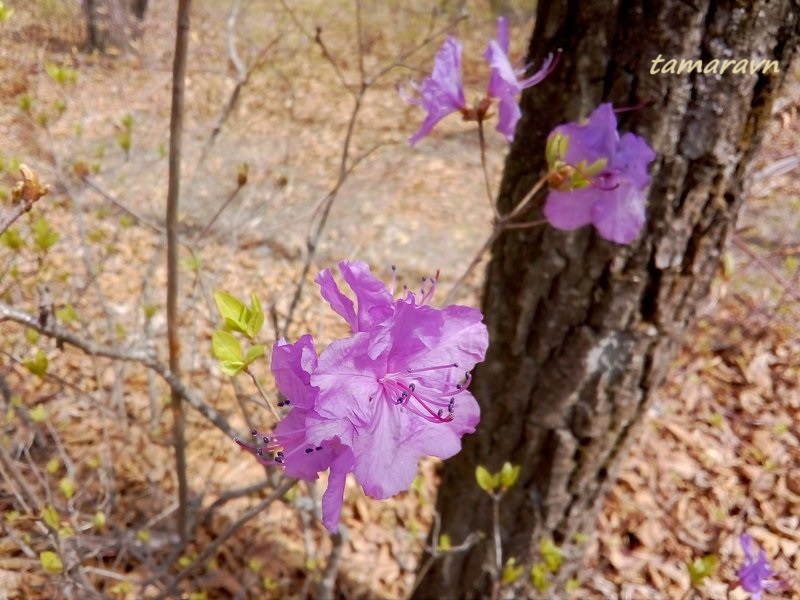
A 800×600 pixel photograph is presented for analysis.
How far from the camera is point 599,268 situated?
1.17 metres

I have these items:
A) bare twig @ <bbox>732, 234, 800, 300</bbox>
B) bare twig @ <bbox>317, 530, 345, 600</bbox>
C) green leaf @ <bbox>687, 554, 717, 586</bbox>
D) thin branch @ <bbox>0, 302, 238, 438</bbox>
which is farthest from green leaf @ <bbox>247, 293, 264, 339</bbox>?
bare twig @ <bbox>732, 234, 800, 300</bbox>

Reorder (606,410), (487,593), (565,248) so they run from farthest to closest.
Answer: (487,593) < (606,410) < (565,248)

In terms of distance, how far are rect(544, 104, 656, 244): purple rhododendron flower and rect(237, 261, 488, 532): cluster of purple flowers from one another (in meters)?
0.38

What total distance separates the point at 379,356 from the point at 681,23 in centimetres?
76

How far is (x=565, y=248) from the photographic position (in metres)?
1.18

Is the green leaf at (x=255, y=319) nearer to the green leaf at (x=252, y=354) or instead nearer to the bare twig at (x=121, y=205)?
the green leaf at (x=252, y=354)

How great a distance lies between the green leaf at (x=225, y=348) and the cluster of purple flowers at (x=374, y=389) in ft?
0.35

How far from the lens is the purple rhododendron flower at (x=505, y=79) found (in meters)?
0.99

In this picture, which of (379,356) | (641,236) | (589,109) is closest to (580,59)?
(589,109)

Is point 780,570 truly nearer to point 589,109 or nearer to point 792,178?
Answer: point 589,109

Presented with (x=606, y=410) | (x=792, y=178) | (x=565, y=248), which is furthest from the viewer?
(x=792, y=178)

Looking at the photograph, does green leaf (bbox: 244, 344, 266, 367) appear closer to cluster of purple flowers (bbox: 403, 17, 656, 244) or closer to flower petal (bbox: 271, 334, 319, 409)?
flower petal (bbox: 271, 334, 319, 409)

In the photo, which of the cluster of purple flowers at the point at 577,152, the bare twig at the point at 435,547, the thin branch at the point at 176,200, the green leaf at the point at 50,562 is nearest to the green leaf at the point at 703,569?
the bare twig at the point at 435,547

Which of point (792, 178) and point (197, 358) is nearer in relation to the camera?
point (197, 358)
